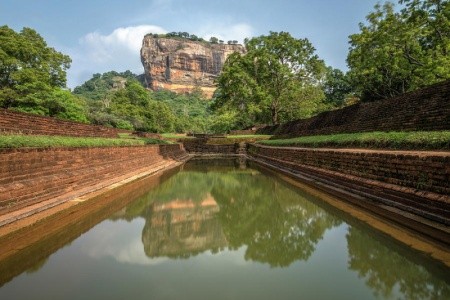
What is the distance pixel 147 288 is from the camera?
2992mm

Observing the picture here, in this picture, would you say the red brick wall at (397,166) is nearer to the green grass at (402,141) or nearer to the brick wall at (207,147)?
the green grass at (402,141)

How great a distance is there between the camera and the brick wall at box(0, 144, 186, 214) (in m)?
5.06

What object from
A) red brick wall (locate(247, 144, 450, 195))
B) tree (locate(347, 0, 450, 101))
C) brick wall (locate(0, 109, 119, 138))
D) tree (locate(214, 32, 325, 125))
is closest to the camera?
red brick wall (locate(247, 144, 450, 195))

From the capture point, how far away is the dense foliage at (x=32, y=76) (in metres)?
19.6

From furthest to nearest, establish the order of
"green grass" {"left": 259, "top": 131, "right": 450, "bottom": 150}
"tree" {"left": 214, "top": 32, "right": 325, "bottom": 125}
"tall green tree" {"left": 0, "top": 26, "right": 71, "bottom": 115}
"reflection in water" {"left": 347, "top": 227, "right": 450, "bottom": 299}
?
"tree" {"left": 214, "top": 32, "right": 325, "bottom": 125} < "tall green tree" {"left": 0, "top": 26, "right": 71, "bottom": 115} < "green grass" {"left": 259, "top": 131, "right": 450, "bottom": 150} < "reflection in water" {"left": 347, "top": 227, "right": 450, "bottom": 299}

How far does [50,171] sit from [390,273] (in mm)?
6427

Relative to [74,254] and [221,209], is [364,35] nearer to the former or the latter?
[221,209]

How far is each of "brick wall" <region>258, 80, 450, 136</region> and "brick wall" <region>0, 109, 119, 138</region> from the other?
11.7 metres

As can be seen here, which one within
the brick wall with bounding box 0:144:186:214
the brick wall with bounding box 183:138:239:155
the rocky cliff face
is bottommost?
the brick wall with bounding box 183:138:239:155

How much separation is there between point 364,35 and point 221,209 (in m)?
16.7

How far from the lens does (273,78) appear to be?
30.9m

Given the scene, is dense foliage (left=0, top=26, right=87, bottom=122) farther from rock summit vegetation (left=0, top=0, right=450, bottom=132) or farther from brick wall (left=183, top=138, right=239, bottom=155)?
brick wall (left=183, top=138, right=239, bottom=155)

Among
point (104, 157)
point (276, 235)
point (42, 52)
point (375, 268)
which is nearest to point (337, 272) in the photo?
point (375, 268)

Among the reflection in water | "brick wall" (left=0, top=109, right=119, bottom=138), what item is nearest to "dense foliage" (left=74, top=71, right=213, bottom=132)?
"brick wall" (left=0, top=109, right=119, bottom=138)
